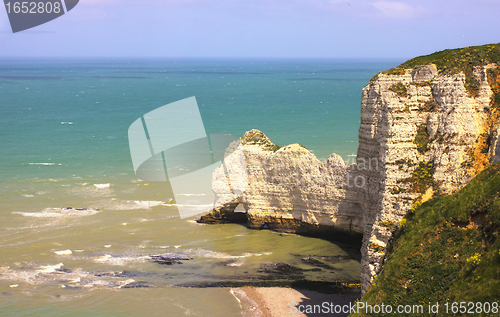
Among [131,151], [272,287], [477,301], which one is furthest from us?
[131,151]

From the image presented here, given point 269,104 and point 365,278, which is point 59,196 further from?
point 269,104

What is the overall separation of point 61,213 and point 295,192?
19503 mm

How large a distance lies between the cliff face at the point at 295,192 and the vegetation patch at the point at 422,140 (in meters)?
6.32

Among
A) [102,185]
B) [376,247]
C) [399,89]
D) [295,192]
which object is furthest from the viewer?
[102,185]

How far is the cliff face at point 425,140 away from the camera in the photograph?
2042 cm

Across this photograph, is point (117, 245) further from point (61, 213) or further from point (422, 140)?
point (422, 140)

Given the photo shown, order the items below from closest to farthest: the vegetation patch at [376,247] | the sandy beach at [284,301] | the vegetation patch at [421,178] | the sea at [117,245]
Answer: the vegetation patch at [376,247]
the vegetation patch at [421,178]
the sandy beach at [284,301]
the sea at [117,245]

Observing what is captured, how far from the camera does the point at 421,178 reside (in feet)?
68.3

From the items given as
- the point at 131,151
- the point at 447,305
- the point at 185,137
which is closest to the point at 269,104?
the point at 185,137

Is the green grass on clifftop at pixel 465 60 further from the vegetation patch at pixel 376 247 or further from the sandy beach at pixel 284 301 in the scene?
the sandy beach at pixel 284 301

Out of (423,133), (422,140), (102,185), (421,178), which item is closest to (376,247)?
(421,178)

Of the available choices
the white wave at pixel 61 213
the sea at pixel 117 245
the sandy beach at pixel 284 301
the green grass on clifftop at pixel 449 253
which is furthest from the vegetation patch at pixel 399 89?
the white wave at pixel 61 213

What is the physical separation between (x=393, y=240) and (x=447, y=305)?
3.85 metres

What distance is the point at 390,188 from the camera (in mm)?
21031
